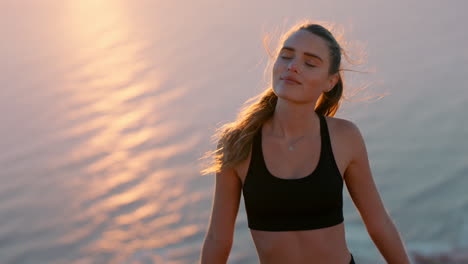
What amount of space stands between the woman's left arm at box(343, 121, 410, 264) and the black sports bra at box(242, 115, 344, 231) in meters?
0.11

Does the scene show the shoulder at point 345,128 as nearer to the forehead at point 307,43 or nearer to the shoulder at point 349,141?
the shoulder at point 349,141

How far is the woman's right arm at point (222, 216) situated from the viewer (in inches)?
107

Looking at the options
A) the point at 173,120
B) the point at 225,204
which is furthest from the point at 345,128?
the point at 173,120

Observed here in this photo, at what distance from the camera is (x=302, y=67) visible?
266 centimetres

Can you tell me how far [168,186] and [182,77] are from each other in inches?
115

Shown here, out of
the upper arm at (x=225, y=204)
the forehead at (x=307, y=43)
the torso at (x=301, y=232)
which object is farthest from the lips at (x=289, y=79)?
the upper arm at (x=225, y=204)

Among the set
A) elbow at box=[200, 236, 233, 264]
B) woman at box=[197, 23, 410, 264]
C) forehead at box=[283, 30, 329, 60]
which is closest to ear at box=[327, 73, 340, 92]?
woman at box=[197, 23, 410, 264]

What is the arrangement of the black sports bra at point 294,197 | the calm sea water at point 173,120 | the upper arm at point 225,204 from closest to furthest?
the black sports bra at point 294,197 → the upper arm at point 225,204 → the calm sea water at point 173,120

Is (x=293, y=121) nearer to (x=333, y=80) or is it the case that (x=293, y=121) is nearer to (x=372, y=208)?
→ (x=333, y=80)

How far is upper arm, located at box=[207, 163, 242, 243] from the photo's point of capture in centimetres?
272

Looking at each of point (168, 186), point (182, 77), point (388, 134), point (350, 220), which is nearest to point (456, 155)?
point (388, 134)

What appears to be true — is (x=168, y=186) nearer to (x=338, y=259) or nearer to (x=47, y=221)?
(x=47, y=221)

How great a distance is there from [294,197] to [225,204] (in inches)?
11.3

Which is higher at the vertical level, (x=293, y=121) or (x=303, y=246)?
(x=293, y=121)
